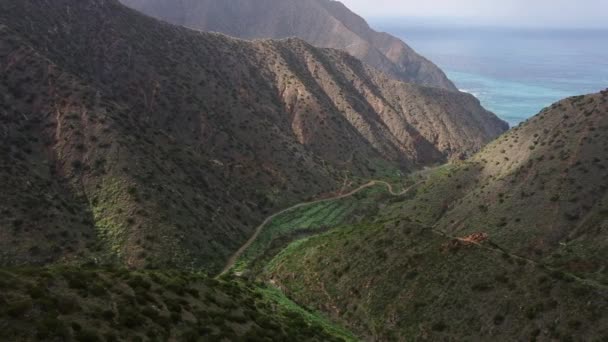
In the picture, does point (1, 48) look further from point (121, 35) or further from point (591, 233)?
point (591, 233)

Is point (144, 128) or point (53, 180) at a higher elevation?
point (144, 128)

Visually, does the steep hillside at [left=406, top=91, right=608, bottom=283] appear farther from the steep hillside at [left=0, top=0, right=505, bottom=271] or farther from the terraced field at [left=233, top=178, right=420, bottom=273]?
the steep hillside at [left=0, top=0, right=505, bottom=271]

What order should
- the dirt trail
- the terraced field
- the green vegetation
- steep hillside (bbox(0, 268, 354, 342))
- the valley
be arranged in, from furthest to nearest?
the terraced field, the dirt trail, the green vegetation, the valley, steep hillside (bbox(0, 268, 354, 342))

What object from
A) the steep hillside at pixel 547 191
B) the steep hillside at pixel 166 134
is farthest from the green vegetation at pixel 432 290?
the steep hillside at pixel 166 134

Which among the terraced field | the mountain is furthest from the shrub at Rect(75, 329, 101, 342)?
the terraced field

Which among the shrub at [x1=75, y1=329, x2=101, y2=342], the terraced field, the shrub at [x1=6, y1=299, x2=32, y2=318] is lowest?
the terraced field

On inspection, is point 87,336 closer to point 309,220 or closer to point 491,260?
point 491,260

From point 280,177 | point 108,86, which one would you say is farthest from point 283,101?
point 108,86
